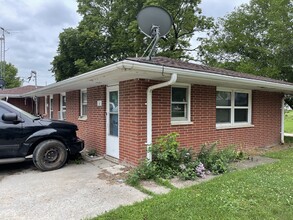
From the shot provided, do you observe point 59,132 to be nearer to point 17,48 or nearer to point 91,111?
point 91,111

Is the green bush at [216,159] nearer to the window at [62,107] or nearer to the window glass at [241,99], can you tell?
the window glass at [241,99]

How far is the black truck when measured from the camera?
232 inches

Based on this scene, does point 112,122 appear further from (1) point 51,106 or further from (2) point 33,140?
(1) point 51,106

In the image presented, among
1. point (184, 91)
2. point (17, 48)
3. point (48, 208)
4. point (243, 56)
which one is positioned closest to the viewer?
point (48, 208)

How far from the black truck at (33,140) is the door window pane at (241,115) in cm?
541

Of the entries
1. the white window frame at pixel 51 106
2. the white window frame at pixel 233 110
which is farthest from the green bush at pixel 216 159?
the white window frame at pixel 51 106

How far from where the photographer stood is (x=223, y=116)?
8141 millimetres

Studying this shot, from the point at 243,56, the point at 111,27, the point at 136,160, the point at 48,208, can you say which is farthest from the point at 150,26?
the point at 111,27

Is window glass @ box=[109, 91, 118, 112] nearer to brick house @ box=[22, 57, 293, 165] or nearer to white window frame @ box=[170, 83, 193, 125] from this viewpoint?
brick house @ box=[22, 57, 293, 165]

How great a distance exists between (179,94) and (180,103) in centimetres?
25

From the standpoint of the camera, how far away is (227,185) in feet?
15.8

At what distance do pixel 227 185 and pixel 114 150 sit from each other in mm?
3428

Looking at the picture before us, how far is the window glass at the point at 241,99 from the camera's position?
8.56 metres

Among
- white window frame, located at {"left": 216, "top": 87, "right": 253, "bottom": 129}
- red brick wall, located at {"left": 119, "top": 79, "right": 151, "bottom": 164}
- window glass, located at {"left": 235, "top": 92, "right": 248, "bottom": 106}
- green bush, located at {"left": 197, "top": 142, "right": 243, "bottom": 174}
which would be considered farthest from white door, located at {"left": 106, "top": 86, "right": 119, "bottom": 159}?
window glass, located at {"left": 235, "top": 92, "right": 248, "bottom": 106}
